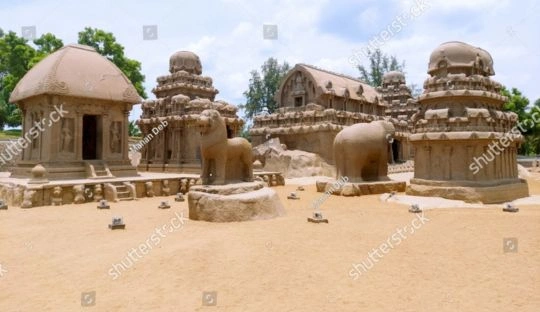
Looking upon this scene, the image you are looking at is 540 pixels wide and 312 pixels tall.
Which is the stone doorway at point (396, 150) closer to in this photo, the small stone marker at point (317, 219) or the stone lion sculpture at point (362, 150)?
the stone lion sculpture at point (362, 150)

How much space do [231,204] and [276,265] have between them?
11.7ft

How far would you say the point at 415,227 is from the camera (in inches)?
324

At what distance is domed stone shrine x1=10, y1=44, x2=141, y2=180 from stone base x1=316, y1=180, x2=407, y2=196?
8874 mm

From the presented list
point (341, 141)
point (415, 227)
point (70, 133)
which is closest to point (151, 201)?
point (70, 133)

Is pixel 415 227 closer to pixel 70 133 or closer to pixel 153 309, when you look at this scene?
pixel 153 309

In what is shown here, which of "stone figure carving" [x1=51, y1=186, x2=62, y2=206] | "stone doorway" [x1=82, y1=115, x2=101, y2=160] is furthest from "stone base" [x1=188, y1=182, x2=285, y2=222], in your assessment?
"stone doorway" [x1=82, y1=115, x2=101, y2=160]

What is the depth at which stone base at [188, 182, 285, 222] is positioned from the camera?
8938 mm

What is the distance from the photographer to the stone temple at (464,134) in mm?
13141

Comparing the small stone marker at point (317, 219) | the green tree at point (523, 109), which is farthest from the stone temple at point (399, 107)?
the small stone marker at point (317, 219)

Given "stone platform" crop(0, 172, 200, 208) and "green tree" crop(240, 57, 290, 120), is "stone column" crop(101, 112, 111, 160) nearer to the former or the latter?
"stone platform" crop(0, 172, 200, 208)

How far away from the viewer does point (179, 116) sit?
75.5 feet

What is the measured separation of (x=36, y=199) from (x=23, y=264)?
7.53 m

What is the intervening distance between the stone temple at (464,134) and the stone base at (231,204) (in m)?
6.95

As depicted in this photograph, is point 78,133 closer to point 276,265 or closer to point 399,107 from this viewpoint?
point 276,265
